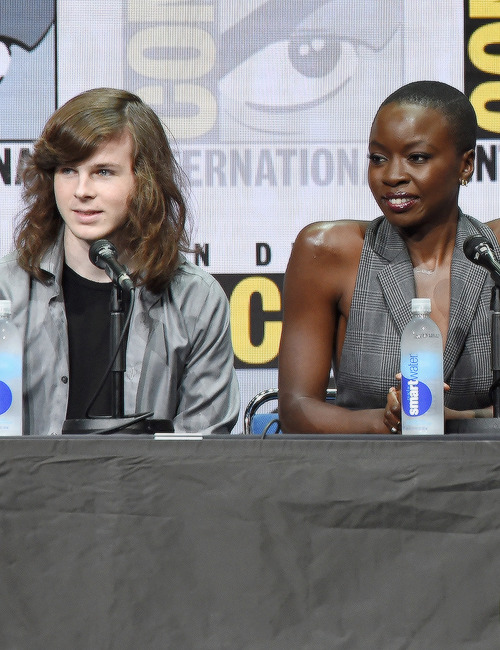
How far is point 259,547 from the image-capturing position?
4.11ft

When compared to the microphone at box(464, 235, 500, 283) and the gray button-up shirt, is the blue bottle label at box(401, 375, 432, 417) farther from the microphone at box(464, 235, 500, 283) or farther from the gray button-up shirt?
the gray button-up shirt

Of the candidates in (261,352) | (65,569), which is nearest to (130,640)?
(65,569)

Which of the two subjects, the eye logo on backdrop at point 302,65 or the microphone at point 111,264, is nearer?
the microphone at point 111,264

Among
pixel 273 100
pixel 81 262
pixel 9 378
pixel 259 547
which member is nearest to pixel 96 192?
pixel 81 262

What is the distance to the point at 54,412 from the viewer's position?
6.96 ft

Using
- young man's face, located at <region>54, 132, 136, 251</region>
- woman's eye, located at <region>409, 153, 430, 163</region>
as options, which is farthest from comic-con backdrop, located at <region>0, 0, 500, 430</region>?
woman's eye, located at <region>409, 153, 430, 163</region>

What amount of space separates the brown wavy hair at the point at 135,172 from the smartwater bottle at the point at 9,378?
0.42 meters

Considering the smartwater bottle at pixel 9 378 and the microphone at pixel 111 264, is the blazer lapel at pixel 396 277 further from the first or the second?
the smartwater bottle at pixel 9 378

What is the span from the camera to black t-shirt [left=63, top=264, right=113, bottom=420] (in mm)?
2150

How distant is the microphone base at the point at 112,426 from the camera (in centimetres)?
158

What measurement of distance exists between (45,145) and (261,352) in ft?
4.05

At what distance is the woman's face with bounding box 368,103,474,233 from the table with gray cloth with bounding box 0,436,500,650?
2.89 feet

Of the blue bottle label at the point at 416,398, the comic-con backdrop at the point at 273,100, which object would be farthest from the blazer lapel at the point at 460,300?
the comic-con backdrop at the point at 273,100

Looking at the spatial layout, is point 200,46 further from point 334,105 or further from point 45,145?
point 45,145
